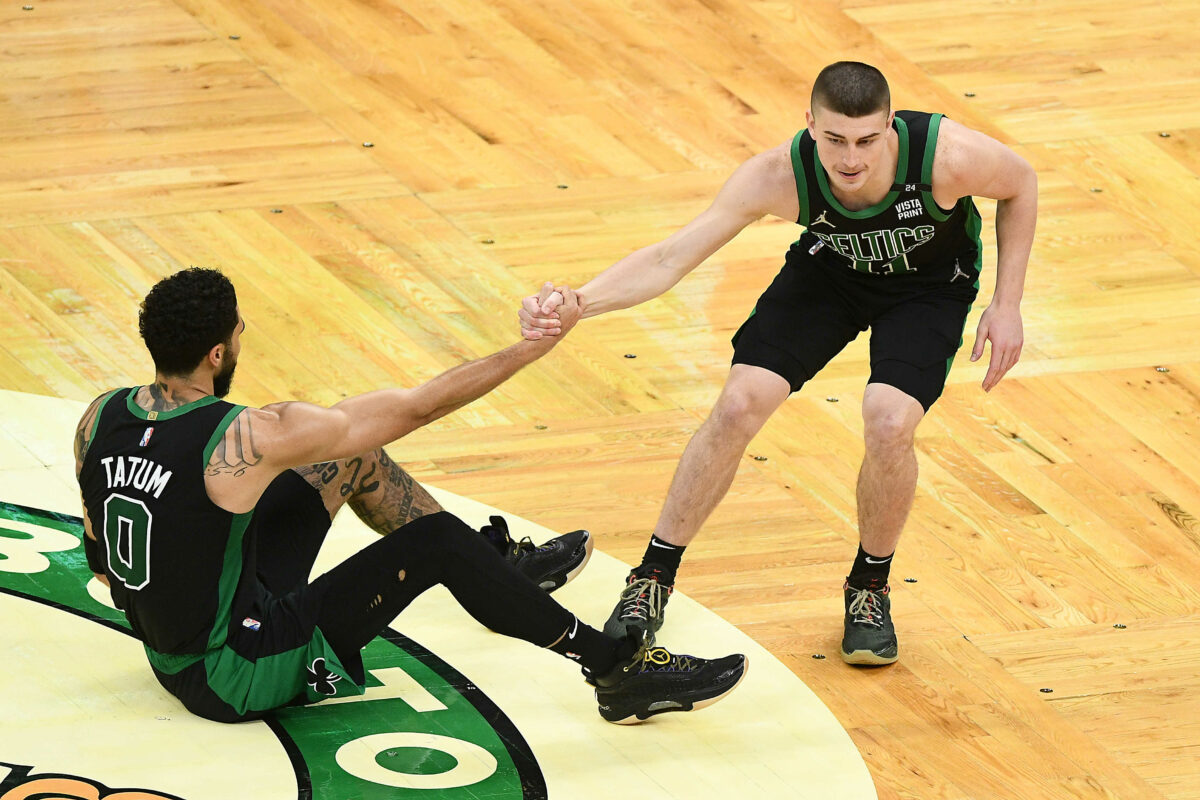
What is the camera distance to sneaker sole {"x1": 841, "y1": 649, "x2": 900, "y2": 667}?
4594 millimetres

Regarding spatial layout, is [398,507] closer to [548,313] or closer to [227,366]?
[548,313]

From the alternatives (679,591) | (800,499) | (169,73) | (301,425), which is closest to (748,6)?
(169,73)

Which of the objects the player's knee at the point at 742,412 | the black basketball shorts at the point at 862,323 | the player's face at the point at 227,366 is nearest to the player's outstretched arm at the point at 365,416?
the player's face at the point at 227,366

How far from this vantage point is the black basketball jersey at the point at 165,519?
3715mm

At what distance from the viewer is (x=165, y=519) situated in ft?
12.2

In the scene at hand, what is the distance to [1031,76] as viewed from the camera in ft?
26.8

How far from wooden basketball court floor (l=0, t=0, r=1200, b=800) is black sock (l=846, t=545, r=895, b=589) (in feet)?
0.61

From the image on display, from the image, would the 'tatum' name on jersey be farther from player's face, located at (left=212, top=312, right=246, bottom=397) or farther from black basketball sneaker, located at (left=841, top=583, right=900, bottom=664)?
black basketball sneaker, located at (left=841, top=583, right=900, bottom=664)

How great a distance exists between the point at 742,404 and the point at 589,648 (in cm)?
73

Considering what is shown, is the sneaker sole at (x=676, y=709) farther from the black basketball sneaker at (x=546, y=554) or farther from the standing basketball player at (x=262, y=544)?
the black basketball sneaker at (x=546, y=554)

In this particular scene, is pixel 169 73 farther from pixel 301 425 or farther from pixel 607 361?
pixel 301 425

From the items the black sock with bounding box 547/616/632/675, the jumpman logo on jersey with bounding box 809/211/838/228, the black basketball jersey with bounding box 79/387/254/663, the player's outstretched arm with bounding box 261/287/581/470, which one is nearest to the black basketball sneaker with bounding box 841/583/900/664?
the black sock with bounding box 547/616/632/675

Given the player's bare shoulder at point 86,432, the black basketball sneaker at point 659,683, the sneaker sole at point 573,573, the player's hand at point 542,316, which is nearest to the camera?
the player's bare shoulder at point 86,432

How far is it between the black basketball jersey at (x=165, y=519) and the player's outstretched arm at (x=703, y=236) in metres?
0.99
